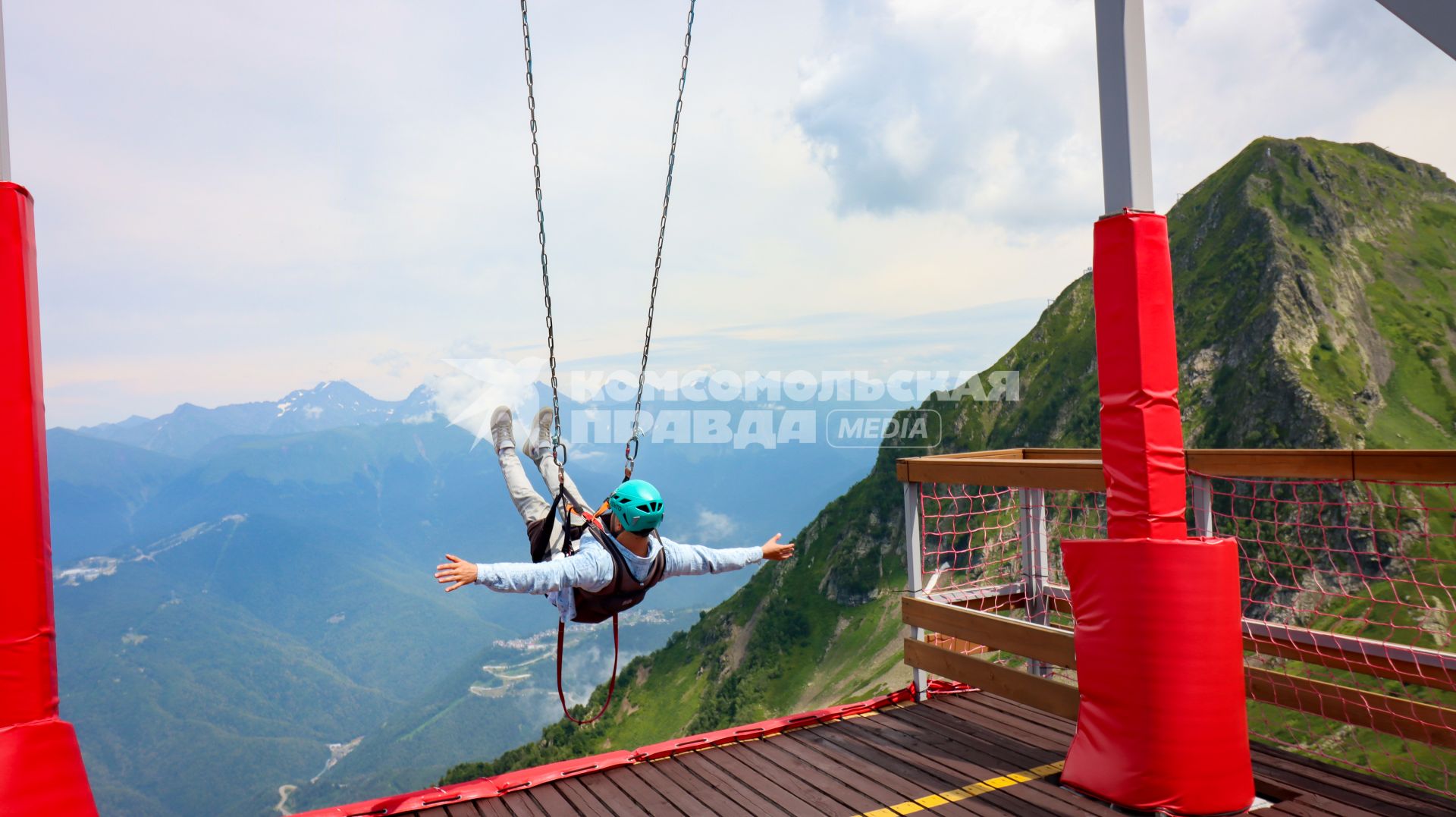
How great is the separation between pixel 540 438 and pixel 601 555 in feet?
3.25

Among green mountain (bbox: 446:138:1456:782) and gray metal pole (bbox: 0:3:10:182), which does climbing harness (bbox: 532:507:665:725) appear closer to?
gray metal pole (bbox: 0:3:10:182)

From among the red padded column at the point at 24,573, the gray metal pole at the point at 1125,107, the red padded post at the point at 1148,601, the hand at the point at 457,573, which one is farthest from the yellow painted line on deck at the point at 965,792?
the red padded column at the point at 24,573

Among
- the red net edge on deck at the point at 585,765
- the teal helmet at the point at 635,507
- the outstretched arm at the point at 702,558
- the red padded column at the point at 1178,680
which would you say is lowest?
the red net edge on deck at the point at 585,765

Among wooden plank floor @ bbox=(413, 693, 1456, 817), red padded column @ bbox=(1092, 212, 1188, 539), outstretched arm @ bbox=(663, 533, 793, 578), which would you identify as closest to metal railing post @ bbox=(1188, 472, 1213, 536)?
red padded column @ bbox=(1092, 212, 1188, 539)

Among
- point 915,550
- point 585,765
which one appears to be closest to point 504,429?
point 585,765

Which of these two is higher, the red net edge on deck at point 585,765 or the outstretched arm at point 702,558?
the outstretched arm at point 702,558

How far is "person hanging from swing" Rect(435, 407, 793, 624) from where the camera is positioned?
4.49m

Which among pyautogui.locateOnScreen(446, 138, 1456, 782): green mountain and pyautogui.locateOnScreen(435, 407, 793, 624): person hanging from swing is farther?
pyautogui.locateOnScreen(446, 138, 1456, 782): green mountain

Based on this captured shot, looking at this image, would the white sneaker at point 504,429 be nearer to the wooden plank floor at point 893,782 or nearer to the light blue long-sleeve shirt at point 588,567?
the light blue long-sleeve shirt at point 588,567

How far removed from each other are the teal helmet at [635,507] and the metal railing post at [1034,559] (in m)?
2.46

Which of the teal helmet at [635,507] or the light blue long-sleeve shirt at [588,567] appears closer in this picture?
the light blue long-sleeve shirt at [588,567]

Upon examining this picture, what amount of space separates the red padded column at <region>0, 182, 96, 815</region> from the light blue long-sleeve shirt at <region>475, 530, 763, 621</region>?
1.56m

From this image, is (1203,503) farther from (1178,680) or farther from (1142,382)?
(1178,680)

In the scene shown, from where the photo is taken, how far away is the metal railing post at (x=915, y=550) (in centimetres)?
598
